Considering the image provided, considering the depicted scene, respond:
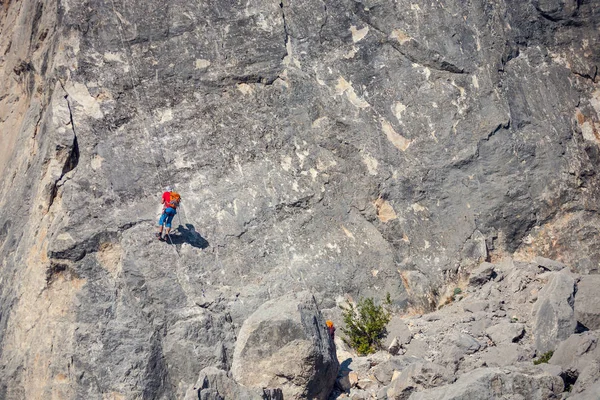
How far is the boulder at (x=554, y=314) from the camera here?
12734mm

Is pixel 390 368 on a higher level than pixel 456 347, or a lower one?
lower

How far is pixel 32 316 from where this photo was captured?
14.4 m

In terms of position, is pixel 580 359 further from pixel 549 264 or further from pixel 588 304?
pixel 549 264

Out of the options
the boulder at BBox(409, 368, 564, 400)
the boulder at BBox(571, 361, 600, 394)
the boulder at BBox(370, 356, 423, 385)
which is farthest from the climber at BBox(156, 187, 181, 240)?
the boulder at BBox(571, 361, 600, 394)

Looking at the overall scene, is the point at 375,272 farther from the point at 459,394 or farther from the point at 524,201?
the point at 459,394

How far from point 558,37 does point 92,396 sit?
1034cm

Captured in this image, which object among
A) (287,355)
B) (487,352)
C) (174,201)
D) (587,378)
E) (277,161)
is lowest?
(587,378)

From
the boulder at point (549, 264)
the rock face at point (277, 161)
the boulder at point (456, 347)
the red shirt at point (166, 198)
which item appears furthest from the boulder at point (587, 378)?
the red shirt at point (166, 198)

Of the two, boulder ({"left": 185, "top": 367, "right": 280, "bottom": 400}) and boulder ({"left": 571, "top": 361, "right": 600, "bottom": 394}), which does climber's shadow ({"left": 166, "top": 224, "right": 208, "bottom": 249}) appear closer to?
boulder ({"left": 185, "top": 367, "right": 280, "bottom": 400})

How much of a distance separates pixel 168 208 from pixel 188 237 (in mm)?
789

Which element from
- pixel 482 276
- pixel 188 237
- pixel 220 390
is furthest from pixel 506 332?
pixel 188 237

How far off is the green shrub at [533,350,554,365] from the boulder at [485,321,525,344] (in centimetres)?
68

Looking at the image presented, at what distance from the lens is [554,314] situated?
12.9 metres

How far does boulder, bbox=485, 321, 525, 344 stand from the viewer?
13172mm
